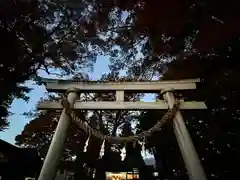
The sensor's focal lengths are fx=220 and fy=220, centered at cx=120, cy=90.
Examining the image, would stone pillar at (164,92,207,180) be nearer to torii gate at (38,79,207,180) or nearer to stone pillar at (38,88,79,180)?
torii gate at (38,79,207,180)

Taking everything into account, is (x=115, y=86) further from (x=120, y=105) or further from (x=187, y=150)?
(x=187, y=150)

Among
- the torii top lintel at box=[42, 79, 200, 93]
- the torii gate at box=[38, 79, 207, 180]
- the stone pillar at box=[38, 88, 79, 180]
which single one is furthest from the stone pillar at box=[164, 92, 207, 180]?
the stone pillar at box=[38, 88, 79, 180]

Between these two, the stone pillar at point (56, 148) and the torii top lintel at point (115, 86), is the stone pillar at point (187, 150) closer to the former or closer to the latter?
the torii top lintel at point (115, 86)

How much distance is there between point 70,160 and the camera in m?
15.9

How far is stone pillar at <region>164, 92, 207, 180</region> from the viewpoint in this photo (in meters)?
3.92

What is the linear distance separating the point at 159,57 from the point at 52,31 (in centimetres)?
546

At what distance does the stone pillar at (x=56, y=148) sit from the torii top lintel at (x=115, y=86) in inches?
11.0

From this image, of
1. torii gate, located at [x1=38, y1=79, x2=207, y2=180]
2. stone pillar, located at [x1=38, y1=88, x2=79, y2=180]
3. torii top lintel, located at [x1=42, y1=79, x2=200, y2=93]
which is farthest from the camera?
torii top lintel, located at [x1=42, y1=79, x2=200, y2=93]

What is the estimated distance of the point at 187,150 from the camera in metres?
4.19

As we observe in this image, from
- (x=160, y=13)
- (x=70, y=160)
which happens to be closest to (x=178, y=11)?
(x=160, y=13)

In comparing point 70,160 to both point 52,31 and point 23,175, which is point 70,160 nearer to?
point 23,175

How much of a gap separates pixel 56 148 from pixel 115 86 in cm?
192

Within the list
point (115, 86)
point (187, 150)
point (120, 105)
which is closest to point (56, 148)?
→ point (120, 105)

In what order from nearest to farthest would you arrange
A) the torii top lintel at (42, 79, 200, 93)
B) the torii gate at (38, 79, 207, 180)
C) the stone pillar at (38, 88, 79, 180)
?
1. the stone pillar at (38, 88, 79, 180)
2. the torii gate at (38, 79, 207, 180)
3. the torii top lintel at (42, 79, 200, 93)
